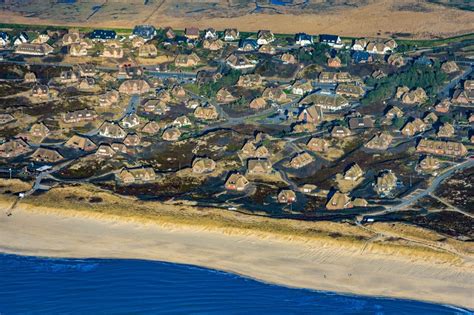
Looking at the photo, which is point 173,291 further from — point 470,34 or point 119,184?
point 470,34

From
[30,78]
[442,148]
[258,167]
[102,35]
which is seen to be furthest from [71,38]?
[442,148]

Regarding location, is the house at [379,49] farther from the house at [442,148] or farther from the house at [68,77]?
the house at [68,77]

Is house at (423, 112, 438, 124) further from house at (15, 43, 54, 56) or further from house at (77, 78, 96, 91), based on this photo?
house at (15, 43, 54, 56)

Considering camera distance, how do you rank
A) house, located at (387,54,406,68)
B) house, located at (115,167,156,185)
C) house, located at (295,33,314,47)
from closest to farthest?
house, located at (115,167,156,185) → house, located at (387,54,406,68) → house, located at (295,33,314,47)

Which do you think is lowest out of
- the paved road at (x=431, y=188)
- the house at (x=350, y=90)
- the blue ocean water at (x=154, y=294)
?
the blue ocean water at (x=154, y=294)

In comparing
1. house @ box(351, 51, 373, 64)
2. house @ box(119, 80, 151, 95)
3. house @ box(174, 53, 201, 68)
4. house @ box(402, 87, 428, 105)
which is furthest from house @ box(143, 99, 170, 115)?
house @ box(351, 51, 373, 64)

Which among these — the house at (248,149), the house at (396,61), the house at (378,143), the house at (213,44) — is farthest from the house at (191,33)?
the house at (378,143)

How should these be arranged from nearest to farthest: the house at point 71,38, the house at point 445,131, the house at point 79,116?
1. the house at point 445,131
2. the house at point 79,116
3. the house at point 71,38
